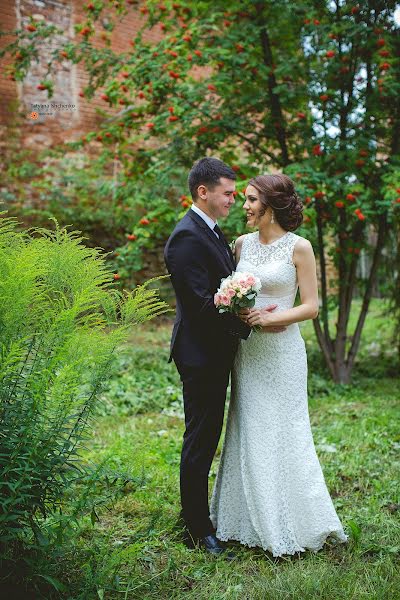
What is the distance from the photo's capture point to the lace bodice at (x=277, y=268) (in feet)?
11.3

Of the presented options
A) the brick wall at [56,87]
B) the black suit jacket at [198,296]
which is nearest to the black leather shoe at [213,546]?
the black suit jacket at [198,296]

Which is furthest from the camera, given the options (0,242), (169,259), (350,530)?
(350,530)

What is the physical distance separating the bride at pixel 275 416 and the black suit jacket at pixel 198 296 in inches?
6.7

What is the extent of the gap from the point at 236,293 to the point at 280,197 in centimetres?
72

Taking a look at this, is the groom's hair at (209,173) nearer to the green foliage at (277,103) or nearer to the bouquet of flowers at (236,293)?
the bouquet of flowers at (236,293)

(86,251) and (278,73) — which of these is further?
(278,73)

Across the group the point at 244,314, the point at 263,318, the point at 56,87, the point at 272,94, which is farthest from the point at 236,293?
the point at 56,87

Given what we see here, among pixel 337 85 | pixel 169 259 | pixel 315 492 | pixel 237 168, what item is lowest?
pixel 315 492

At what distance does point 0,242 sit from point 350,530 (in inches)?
103

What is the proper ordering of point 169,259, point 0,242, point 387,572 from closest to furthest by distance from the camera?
1. point 0,242
2. point 387,572
3. point 169,259

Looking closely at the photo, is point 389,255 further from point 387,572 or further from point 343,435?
point 387,572

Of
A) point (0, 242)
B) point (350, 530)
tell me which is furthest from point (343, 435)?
point (0, 242)

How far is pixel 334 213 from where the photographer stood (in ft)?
23.0

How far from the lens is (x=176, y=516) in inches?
149
